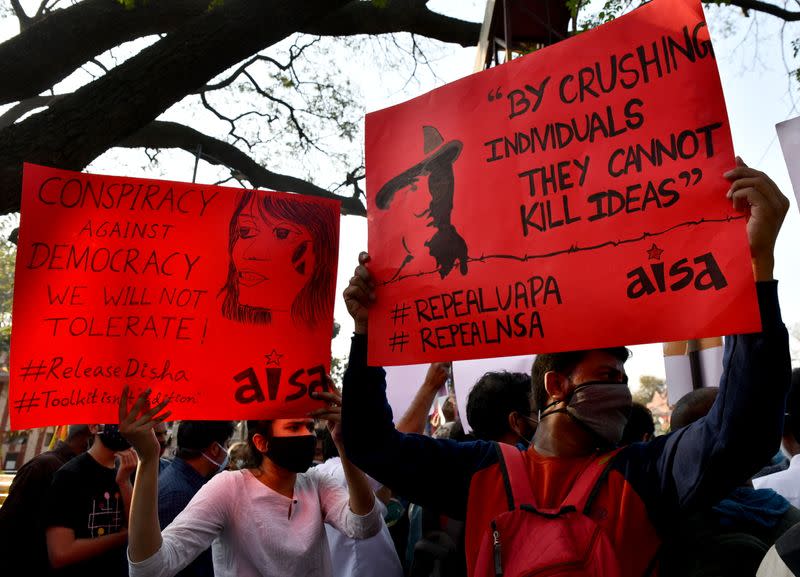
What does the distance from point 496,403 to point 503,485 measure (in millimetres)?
1280

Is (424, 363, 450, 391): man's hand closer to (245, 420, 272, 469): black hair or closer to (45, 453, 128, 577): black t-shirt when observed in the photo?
(245, 420, 272, 469): black hair

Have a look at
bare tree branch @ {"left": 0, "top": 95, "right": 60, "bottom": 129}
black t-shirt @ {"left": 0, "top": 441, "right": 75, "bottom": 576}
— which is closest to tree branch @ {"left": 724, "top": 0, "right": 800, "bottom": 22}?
black t-shirt @ {"left": 0, "top": 441, "right": 75, "bottom": 576}

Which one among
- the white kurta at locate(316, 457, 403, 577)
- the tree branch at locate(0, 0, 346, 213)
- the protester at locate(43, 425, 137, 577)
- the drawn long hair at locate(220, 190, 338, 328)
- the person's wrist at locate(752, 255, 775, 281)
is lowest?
the white kurta at locate(316, 457, 403, 577)

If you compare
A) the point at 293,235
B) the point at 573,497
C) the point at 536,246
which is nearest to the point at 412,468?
the point at 573,497

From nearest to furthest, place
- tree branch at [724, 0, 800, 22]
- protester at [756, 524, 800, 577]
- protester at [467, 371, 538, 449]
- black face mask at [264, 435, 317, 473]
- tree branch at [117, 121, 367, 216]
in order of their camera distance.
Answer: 1. protester at [756, 524, 800, 577]
2. black face mask at [264, 435, 317, 473]
3. protester at [467, 371, 538, 449]
4. tree branch at [724, 0, 800, 22]
5. tree branch at [117, 121, 367, 216]

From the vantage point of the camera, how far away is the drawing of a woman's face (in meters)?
2.74

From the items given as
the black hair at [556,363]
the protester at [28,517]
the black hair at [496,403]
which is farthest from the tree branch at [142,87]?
the black hair at [556,363]

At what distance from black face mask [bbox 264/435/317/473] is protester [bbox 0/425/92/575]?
4.56ft

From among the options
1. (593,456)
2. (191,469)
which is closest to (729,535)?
(593,456)

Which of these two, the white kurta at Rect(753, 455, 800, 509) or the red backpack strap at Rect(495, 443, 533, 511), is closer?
the red backpack strap at Rect(495, 443, 533, 511)

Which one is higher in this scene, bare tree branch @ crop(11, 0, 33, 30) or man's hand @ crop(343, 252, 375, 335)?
bare tree branch @ crop(11, 0, 33, 30)

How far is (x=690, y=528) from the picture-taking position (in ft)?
6.17

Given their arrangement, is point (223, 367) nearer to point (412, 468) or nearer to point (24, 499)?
point (412, 468)

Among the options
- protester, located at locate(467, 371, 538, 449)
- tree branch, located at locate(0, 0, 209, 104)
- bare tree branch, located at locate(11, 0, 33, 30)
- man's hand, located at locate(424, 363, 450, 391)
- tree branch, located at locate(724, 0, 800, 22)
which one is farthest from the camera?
bare tree branch, located at locate(11, 0, 33, 30)
